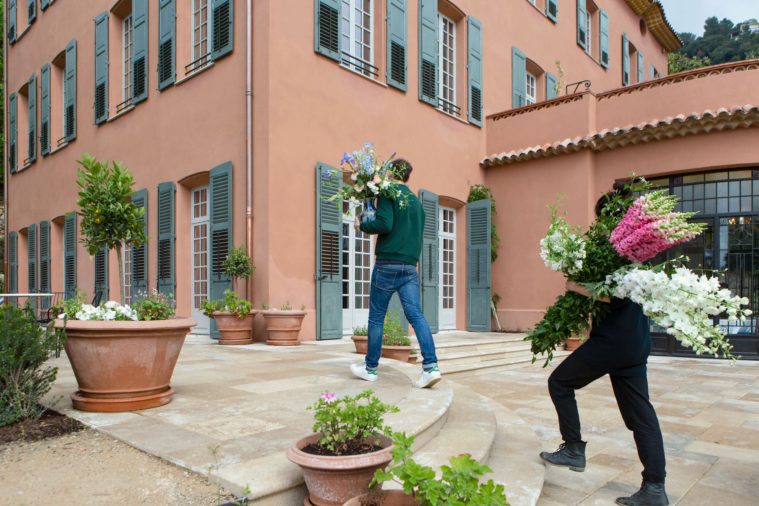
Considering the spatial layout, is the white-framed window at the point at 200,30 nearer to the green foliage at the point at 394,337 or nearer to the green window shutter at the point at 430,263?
the green window shutter at the point at 430,263

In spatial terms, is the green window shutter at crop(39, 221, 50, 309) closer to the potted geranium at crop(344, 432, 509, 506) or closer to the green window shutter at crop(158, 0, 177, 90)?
the green window shutter at crop(158, 0, 177, 90)

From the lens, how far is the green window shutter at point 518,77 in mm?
12773

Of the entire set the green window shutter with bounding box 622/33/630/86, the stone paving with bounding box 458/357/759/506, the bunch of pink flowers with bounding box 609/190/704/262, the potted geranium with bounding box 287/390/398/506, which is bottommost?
the stone paving with bounding box 458/357/759/506

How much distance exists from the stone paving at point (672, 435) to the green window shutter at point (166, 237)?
575cm

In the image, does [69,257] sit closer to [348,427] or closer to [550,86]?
[550,86]

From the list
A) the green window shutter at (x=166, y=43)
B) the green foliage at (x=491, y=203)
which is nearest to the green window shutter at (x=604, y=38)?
the green foliage at (x=491, y=203)

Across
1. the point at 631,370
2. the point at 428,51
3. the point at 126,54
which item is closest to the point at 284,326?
the point at 631,370

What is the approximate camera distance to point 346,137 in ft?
29.4

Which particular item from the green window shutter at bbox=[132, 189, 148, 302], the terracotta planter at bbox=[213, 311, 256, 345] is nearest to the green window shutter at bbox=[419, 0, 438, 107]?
the terracotta planter at bbox=[213, 311, 256, 345]

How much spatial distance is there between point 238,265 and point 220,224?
120cm

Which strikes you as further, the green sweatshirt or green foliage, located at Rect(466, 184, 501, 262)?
green foliage, located at Rect(466, 184, 501, 262)

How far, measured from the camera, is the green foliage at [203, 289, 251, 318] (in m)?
7.60

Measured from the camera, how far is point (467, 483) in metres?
1.81

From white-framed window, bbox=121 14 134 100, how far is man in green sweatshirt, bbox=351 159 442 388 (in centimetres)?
906
